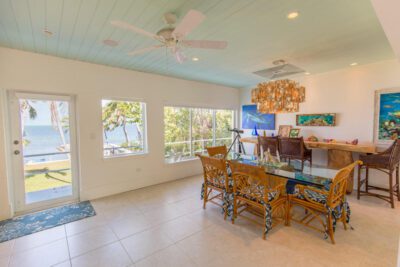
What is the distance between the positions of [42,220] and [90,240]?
42.5 inches

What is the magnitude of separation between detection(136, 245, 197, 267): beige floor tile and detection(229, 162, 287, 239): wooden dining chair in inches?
36.9

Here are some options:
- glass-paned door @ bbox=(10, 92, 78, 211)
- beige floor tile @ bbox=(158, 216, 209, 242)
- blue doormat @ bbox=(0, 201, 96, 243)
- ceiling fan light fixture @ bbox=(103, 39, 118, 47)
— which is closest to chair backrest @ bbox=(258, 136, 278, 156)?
beige floor tile @ bbox=(158, 216, 209, 242)

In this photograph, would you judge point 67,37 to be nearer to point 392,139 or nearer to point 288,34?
point 288,34

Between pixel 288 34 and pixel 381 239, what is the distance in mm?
2763

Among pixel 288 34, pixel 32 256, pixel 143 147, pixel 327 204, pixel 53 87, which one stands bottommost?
pixel 32 256

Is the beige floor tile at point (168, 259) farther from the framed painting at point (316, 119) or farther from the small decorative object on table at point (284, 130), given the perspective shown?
the framed painting at point (316, 119)

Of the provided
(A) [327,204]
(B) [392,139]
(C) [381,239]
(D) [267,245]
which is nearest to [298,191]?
(A) [327,204]

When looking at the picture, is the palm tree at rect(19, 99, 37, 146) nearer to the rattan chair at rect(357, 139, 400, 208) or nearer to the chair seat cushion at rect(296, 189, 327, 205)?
the chair seat cushion at rect(296, 189, 327, 205)

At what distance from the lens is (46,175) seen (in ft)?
10.7

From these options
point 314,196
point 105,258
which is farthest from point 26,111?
point 314,196

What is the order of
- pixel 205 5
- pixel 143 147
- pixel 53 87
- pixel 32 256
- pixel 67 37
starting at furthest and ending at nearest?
1. pixel 143 147
2. pixel 53 87
3. pixel 67 37
4. pixel 32 256
5. pixel 205 5

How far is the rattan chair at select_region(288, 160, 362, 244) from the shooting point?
2176mm

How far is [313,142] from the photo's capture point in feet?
13.2

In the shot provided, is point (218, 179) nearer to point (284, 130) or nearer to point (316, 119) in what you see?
point (284, 130)
